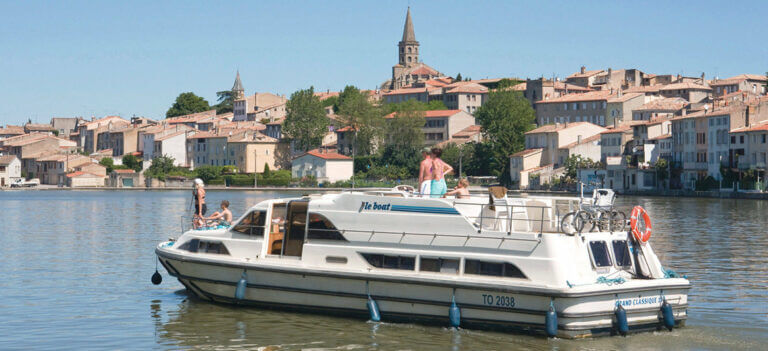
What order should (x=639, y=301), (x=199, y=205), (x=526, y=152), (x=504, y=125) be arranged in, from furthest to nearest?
(x=504, y=125)
(x=526, y=152)
(x=199, y=205)
(x=639, y=301)

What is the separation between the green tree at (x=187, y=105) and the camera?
17375 cm

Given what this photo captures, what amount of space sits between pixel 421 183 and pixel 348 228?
1.54 meters

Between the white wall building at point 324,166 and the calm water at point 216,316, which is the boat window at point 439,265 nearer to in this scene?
the calm water at point 216,316

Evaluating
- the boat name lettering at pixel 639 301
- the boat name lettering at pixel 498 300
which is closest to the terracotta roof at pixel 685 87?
the boat name lettering at pixel 639 301

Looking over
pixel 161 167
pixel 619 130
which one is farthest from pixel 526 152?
pixel 161 167

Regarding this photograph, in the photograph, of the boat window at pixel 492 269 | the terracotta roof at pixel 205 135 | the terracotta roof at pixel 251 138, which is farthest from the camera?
the terracotta roof at pixel 205 135

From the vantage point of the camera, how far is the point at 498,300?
1694cm

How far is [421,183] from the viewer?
18734mm

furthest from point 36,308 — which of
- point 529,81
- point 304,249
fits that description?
point 529,81

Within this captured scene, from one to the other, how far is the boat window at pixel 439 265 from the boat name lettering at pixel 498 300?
0.73 meters

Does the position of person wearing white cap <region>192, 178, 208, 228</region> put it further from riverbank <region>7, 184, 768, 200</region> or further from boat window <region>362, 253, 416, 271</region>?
riverbank <region>7, 184, 768, 200</region>

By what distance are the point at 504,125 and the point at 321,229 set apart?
305ft

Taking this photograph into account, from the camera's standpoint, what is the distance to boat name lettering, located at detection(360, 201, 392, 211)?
1830cm

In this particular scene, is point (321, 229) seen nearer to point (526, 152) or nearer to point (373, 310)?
point (373, 310)
